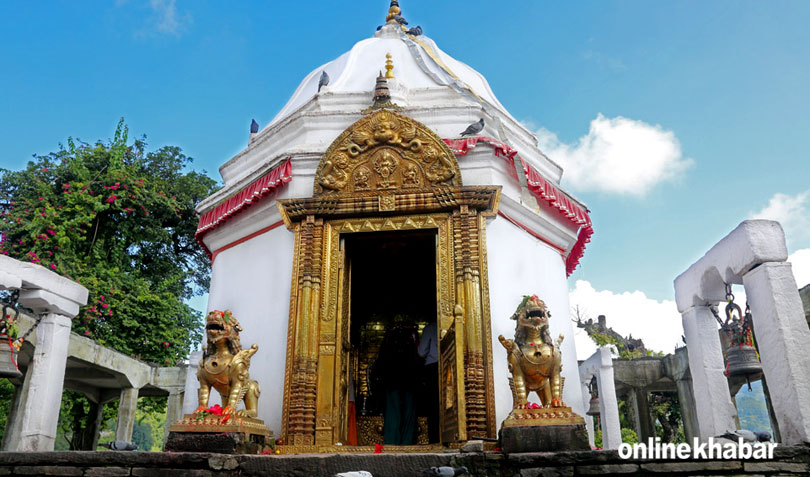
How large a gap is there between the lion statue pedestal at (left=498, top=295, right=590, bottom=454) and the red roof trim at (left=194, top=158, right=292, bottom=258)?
4.22 metres

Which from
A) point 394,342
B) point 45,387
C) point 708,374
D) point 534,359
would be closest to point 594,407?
point 394,342

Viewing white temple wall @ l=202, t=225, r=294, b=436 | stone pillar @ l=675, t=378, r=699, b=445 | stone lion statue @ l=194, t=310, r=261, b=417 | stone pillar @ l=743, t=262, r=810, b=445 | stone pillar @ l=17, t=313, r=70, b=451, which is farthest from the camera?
stone pillar @ l=675, t=378, r=699, b=445

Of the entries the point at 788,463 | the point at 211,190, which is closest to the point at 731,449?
the point at 788,463

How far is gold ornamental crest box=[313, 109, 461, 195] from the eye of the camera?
818 centimetres

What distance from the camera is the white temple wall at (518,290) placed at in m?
7.43

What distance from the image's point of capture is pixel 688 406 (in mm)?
16000

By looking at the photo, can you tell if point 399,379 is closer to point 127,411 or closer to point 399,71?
point 399,71

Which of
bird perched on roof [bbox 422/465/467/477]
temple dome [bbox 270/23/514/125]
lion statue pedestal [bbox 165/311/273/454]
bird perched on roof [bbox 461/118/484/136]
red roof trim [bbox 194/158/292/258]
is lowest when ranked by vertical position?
bird perched on roof [bbox 422/465/467/477]

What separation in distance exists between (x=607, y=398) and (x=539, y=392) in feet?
18.1

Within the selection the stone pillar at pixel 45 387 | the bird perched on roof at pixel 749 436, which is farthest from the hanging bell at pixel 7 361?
the bird perched on roof at pixel 749 436

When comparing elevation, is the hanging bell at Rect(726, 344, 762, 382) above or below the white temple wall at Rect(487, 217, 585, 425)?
below

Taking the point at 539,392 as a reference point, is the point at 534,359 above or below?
above

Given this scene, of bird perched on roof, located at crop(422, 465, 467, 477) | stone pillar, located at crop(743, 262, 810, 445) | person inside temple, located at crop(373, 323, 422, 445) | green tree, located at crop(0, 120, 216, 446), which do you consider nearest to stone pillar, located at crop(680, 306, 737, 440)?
stone pillar, located at crop(743, 262, 810, 445)

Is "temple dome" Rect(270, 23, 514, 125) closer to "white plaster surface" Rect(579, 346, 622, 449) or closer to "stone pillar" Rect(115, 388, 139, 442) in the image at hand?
"white plaster surface" Rect(579, 346, 622, 449)
